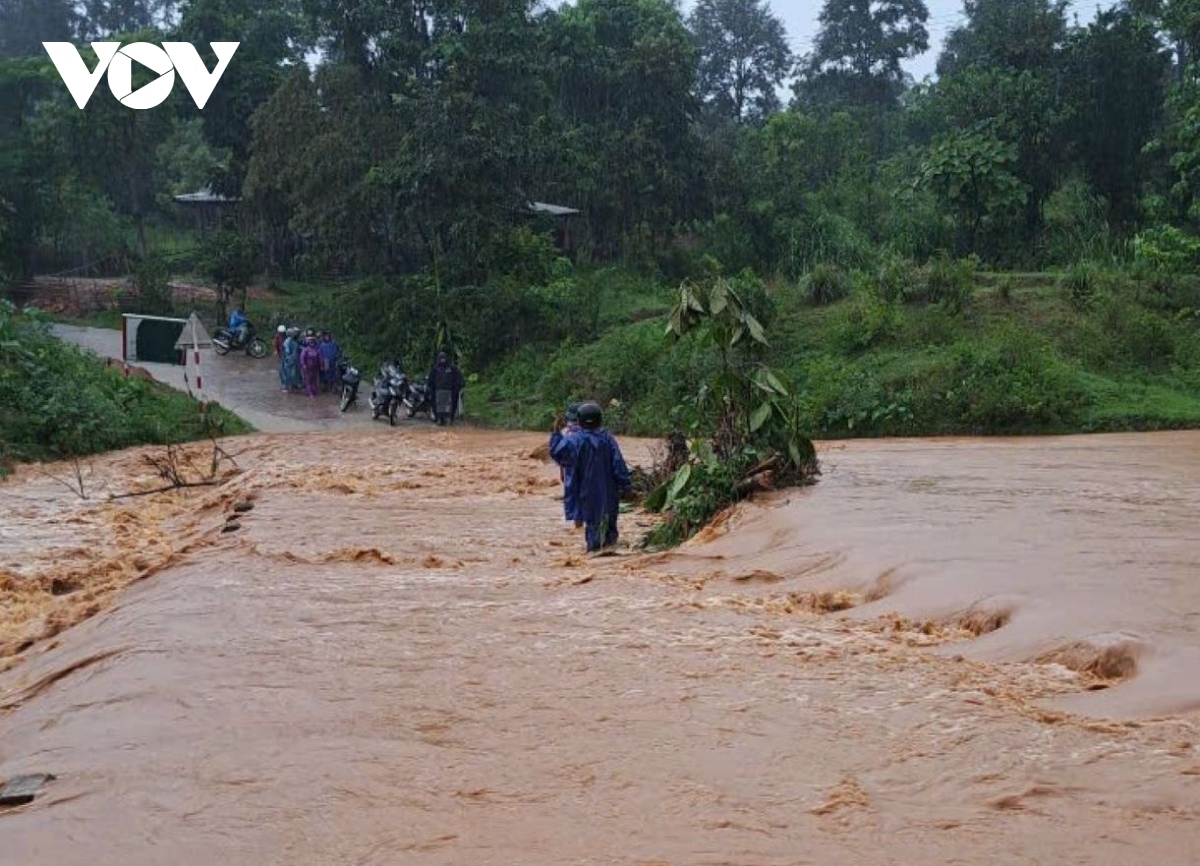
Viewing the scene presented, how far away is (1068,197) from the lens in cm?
2827

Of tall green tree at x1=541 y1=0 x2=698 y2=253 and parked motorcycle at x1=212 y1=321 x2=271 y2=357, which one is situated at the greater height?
tall green tree at x1=541 y1=0 x2=698 y2=253

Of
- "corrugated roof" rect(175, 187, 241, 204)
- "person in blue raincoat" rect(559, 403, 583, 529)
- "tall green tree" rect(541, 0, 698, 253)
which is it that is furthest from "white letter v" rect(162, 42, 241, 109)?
"person in blue raincoat" rect(559, 403, 583, 529)

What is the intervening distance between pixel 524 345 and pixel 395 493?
39.8 feet

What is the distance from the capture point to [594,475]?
10.2 meters

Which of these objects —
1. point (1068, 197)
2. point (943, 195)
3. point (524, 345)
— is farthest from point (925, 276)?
point (524, 345)

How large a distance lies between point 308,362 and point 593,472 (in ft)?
54.8

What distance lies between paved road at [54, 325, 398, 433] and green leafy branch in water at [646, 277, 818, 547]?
1191 cm

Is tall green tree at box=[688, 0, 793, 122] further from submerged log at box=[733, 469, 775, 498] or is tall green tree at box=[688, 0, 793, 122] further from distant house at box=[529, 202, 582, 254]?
submerged log at box=[733, 469, 775, 498]

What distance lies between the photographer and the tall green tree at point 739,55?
151 ft

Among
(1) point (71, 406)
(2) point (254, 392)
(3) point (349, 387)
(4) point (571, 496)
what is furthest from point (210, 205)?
(4) point (571, 496)

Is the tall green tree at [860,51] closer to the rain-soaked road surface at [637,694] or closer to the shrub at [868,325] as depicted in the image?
the shrub at [868,325]

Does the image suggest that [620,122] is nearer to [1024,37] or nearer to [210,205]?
[1024,37]

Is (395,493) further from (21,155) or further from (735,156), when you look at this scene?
(21,155)

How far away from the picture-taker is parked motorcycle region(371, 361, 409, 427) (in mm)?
23281
